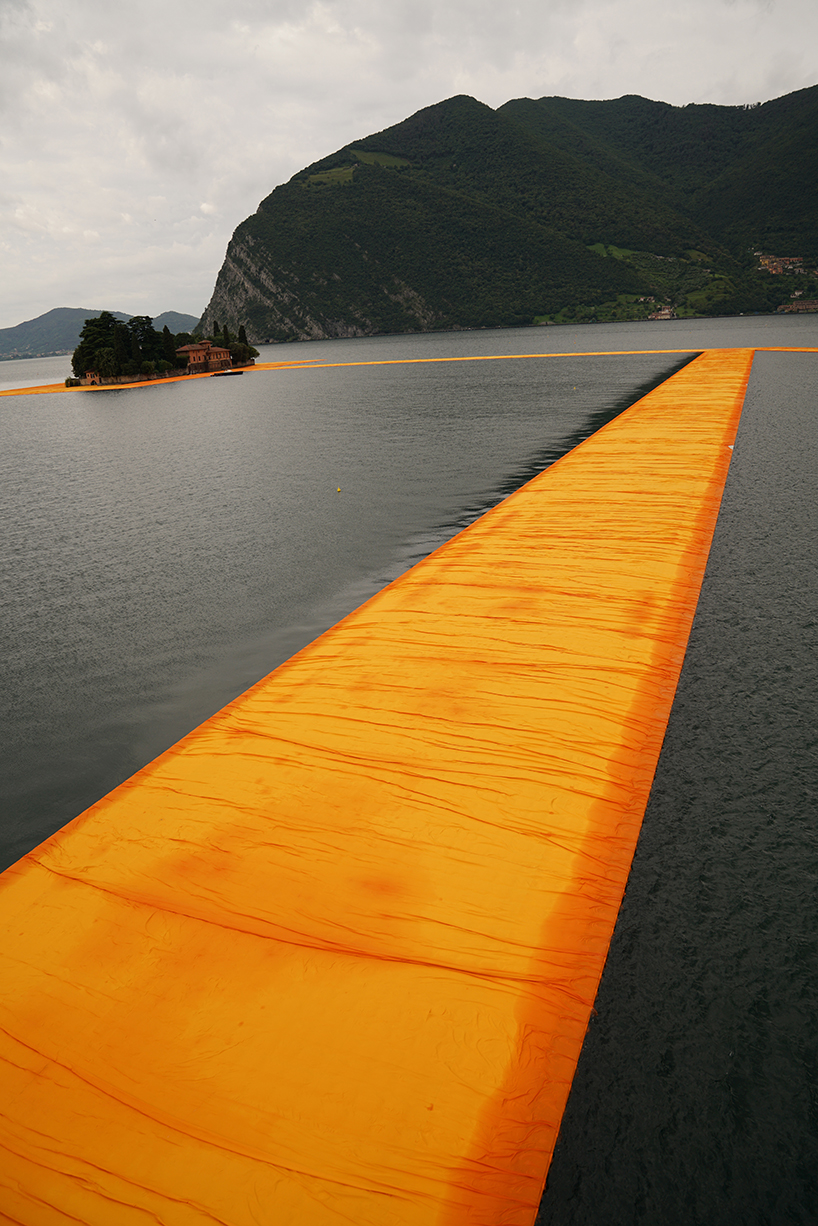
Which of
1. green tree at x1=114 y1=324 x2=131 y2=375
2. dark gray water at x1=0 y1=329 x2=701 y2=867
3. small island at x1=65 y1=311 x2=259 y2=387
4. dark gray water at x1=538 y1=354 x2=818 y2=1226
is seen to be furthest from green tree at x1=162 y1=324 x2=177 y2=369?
dark gray water at x1=538 y1=354 x2=818 y2=1226

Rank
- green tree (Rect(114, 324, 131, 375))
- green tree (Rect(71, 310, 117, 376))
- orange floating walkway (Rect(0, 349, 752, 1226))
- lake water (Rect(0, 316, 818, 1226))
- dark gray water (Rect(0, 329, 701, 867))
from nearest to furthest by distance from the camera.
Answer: orange floating walkway (Rect(0, 349, 752, 1226)) → lake water (Rect(0, 316, 818, 1226)) → dark gray water (Rect(0, 329, 701, 867)) → green tree (Rect(114, 324, 131, 375)) → green tree (Rect(71, 310, 117, 376))

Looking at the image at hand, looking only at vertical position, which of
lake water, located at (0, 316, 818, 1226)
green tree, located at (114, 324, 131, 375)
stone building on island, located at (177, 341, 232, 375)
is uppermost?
lake water, located at (0, 316, 818, 1226)

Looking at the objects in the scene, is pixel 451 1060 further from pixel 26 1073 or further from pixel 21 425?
pixel 21 425

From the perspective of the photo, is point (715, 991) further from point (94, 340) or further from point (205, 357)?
point (205, 357)

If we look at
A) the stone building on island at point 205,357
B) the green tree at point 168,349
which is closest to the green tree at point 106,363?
the green tree at point 168,349

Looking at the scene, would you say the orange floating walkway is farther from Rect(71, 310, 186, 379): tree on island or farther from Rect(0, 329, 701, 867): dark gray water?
Rect(71, 310, 186, 379): tree on island

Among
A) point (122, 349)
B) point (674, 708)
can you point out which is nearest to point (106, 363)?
point (122, 349)

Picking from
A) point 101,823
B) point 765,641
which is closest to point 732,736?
A: point 765,641
